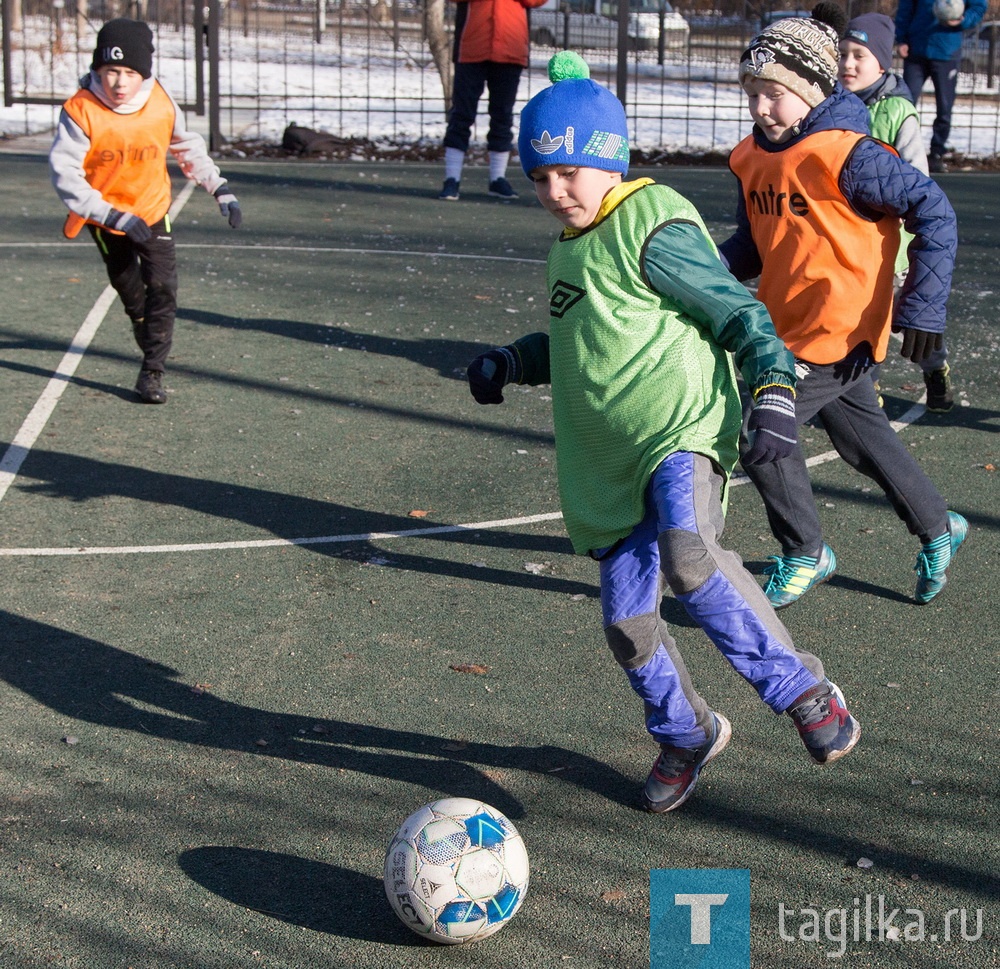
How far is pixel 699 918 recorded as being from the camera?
127 inches

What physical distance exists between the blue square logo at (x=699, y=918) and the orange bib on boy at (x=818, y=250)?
2.02 meters

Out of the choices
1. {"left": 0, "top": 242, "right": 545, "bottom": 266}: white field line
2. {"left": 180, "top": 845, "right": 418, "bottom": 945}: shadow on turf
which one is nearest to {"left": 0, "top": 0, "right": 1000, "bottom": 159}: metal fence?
{"left": 0, "top": 242, "right": 545, "bottom": 266}: white field line

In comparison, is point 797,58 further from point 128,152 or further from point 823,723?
point 128,152

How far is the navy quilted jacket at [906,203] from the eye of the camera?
4473mm

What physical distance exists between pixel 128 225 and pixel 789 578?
382 cm

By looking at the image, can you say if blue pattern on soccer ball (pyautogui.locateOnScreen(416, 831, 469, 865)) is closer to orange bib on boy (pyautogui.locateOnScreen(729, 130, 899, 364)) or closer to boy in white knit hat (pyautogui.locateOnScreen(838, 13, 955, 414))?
Result: orange bib on boy (pyautogui.locateOnScreen(729, 130, 899, 364))

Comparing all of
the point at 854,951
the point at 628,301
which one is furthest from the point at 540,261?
the point at 854,951

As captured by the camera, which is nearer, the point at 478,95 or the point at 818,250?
the point at 818,250

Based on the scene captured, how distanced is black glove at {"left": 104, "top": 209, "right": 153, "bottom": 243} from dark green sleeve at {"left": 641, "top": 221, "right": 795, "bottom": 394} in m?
4.18

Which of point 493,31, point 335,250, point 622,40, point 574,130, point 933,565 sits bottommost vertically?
point 933,565

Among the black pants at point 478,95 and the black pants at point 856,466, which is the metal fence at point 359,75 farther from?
the black pants at point 856,466

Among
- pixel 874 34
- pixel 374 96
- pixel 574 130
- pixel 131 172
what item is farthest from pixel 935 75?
pixel 574 130

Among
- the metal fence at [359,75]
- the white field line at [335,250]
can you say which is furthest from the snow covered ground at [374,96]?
the white field line at [335,250]

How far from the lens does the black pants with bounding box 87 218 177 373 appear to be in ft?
24.1
